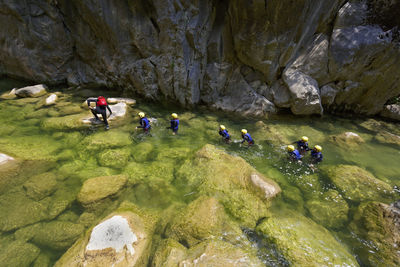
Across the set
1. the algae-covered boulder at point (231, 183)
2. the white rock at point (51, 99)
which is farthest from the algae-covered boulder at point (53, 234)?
the white rock at point (51, 99)

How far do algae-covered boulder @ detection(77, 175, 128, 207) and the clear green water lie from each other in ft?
→ 0.83

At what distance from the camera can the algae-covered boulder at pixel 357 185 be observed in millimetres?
5887

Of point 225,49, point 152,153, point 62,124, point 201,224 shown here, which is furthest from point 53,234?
point 225,49

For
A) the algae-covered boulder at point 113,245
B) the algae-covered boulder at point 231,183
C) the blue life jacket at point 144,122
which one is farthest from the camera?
the blue life jacket at point 144,122

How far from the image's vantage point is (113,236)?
3.73 meters

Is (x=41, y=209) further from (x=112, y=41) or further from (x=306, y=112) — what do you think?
(x=306, y=112)

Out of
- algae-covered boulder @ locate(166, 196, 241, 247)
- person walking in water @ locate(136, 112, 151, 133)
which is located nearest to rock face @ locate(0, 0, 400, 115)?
person walking in water @ locate(136, 112, 151, 133)

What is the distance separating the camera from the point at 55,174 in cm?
572

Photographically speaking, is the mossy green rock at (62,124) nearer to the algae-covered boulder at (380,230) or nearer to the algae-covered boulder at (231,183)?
the algae-covered boulder at (231,183)

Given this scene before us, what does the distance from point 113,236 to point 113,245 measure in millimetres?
178

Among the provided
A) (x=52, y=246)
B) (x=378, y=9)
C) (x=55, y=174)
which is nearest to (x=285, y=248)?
(x=52, y=246)

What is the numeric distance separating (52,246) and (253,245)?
4.70 m

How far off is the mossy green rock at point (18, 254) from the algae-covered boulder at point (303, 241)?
5233 mm

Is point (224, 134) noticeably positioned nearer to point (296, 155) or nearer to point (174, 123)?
point (174, 123)
